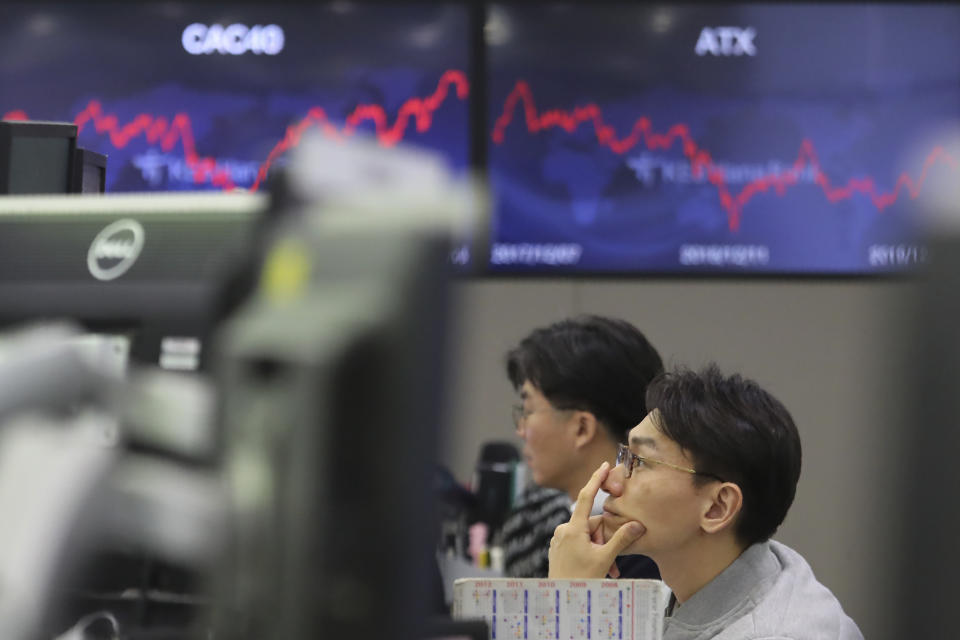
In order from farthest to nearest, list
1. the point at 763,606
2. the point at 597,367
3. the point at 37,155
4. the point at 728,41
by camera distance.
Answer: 1. the point at 728,41
2. the point at 597,367
3. the point at 763,606
4. the point at 37,155

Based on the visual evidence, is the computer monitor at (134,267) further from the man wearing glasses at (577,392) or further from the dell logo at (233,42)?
the dell logo at (233,42)

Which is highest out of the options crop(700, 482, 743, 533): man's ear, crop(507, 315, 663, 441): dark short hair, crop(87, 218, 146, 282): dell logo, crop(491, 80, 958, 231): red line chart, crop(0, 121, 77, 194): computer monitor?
crop(491, 80, 958, 231): red line chart

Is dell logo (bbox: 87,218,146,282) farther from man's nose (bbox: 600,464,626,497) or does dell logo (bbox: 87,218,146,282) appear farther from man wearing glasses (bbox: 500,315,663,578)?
man wearing glasses (bbox: 500,315,663,578)

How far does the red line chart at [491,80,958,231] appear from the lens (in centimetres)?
318

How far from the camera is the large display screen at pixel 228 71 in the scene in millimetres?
3230

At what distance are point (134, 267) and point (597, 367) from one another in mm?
1256

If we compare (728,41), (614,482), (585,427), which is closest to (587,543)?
(614,482)

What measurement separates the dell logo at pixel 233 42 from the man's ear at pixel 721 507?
2213 millimetres

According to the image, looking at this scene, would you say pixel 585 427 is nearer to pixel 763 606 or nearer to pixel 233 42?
pixel 763 606

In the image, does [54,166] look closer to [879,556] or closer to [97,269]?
[97,269]

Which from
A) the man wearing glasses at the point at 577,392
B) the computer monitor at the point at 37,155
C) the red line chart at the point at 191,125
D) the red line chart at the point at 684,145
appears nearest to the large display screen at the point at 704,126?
the red line chart at the point at 684,145

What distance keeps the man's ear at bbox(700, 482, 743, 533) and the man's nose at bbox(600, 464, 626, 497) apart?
121mm

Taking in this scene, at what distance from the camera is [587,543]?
59.6 inches

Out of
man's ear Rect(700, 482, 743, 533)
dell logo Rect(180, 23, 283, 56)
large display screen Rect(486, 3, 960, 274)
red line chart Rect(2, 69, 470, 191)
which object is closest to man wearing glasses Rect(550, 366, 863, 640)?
man's ear Rect(700, 482, 743, 533)
